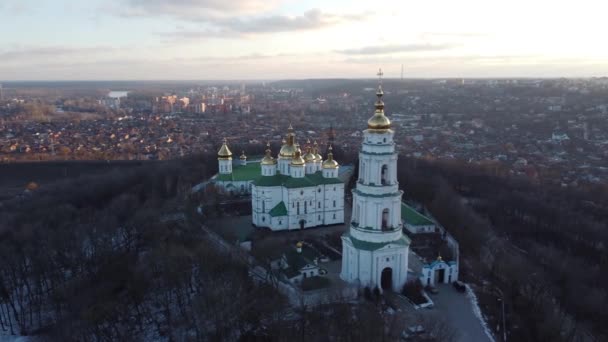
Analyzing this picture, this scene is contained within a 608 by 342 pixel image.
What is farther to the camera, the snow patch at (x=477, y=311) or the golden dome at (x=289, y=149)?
the golden dome at (x=289, y=149)

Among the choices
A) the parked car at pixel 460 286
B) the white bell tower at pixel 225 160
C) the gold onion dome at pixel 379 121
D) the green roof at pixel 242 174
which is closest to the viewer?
the gold onion dome at pixel 379 121

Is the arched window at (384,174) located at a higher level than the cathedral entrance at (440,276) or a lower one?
higher

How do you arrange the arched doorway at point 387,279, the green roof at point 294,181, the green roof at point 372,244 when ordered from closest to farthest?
the green roof at point 372,244
the arched doorway at point 387,279
the green roof at point 294,181

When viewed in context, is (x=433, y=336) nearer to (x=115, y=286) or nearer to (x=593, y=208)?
(x=115, y=286)

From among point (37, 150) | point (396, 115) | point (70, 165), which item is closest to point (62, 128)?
point (37, 150)

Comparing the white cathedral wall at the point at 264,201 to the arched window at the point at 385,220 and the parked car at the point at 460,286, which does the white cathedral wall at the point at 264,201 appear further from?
the parked car at the point at 460,286

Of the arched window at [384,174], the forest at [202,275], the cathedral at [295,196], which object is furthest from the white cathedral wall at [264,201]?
the arched window at [384,174]

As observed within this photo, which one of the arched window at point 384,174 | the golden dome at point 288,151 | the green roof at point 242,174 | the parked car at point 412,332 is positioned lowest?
the parked car at point 412,332
